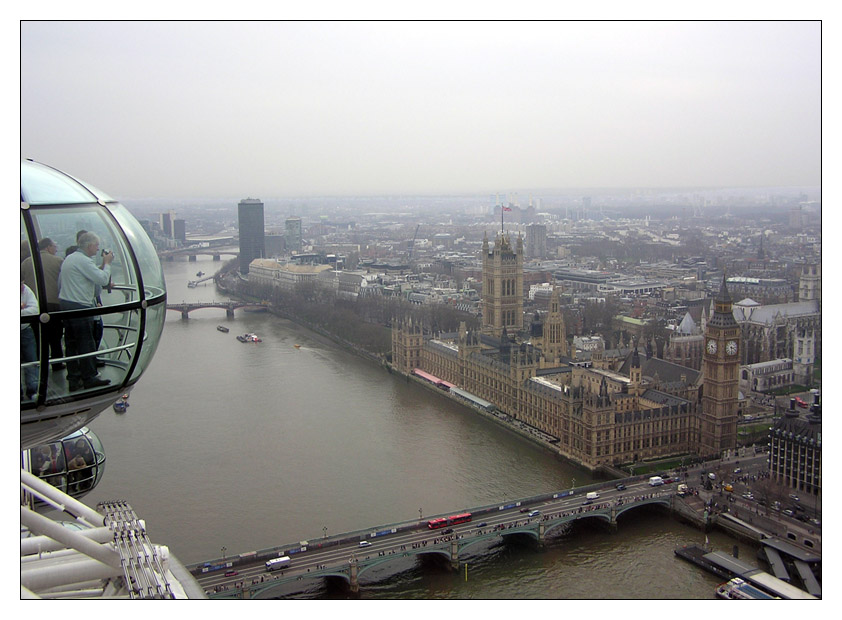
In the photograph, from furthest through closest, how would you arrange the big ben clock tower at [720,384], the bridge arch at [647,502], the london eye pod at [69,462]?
the big ben clock tower at [720,384]
the bridge arch at [647,502]
the london eye pod at [69,462]

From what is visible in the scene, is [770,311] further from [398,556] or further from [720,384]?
[398,556]

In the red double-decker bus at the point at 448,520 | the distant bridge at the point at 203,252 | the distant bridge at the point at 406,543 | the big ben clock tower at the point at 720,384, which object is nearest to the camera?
the distant bridge at the point at 406,543

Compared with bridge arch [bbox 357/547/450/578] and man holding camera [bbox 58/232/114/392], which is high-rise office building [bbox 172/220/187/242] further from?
man holding camera [bbox 58/232/114/392]

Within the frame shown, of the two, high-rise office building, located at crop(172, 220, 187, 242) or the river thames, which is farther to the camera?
high-rise office building, located at crop(172, 220, 187, 242)

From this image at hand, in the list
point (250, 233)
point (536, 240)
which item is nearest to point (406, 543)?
point (250, 233)

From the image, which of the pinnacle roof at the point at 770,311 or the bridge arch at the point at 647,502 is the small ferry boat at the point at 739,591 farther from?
the pinnacle roof at the point at 770,311

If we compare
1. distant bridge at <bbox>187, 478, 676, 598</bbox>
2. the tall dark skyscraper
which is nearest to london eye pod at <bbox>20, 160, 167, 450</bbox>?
distant bridge at <bbox>187, 478, 676, 598</bbox>

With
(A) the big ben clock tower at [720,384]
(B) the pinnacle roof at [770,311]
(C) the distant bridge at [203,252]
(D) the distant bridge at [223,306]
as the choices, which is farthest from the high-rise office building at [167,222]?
(A) the big ben clock tower at [720,384]

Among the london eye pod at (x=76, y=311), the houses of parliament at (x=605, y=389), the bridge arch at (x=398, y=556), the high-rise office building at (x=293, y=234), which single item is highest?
the high-rise office building at (x=293, y=234)
